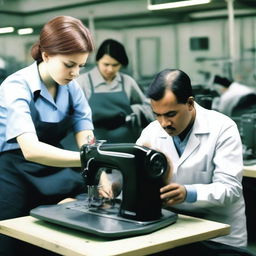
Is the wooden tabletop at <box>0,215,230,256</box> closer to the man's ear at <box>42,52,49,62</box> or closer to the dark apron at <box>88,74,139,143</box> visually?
the man's ear at <box>42,52,49,62</box>

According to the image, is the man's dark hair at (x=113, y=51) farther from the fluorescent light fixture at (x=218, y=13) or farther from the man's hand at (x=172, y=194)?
the man's hand at (x=172, y=194)

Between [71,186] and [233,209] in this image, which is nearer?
[233,209]

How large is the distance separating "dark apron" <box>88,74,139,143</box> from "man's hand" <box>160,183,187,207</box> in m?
1.70

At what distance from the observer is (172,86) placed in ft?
7.19

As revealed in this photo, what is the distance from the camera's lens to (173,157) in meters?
2.30

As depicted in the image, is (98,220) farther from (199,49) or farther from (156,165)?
(199,49)

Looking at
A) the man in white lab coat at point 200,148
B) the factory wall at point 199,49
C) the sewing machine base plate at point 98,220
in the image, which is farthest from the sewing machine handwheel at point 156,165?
the factory wall at point 199,49

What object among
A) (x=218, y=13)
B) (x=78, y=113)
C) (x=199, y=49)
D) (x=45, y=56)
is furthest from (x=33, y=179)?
(x=218, y=13)

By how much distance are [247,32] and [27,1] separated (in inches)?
64.5

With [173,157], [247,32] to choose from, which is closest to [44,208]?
[173,157]

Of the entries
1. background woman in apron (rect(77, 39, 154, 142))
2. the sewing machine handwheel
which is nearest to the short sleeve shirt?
the sewing machine handwheel

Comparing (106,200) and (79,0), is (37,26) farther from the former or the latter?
(106,200)

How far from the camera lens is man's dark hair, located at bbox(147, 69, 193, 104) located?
86.1 inches

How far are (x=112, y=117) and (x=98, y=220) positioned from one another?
6.23ft
